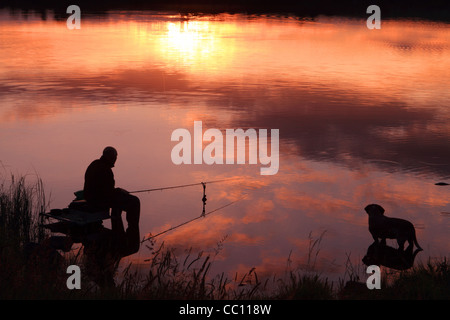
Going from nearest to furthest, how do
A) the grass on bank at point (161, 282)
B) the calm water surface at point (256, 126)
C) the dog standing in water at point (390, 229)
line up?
the grass on bank at point (161, 282), the dog standing in water at point (390, 229), the calm water surface at point (256, 126)

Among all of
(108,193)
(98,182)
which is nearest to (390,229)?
(108,193)

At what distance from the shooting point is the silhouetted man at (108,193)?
11.4 m

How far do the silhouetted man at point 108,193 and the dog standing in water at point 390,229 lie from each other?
4.16 metres

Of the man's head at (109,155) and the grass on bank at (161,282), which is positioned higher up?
the man's head at (109,155)

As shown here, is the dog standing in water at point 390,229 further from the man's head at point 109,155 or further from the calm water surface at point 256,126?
the man's head at point 109,155

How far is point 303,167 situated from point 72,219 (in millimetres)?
7932

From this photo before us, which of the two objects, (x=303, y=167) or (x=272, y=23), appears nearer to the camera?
(x=303, y=167)

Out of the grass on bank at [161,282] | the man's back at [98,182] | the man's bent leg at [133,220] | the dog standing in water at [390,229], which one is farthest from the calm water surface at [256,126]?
the man's back at [98,182]

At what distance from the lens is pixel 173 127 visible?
2191 cm

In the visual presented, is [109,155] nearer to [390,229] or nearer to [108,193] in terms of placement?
[108,193]

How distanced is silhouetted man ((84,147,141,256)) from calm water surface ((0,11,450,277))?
1.85 ft

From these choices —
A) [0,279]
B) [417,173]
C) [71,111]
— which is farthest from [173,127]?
[0,279]

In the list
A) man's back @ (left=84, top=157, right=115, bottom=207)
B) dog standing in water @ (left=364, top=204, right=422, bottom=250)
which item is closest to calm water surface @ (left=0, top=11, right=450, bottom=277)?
dog standing in water @ (left=364, top=204, right=422, bottom=250)

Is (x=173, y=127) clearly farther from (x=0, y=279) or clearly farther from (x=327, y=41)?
(x=327, y=41)
